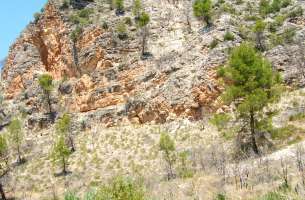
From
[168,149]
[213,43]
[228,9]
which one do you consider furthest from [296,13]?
[168,149]

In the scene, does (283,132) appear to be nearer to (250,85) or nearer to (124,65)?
(250,85)

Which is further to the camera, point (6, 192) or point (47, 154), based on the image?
point (47, 154)

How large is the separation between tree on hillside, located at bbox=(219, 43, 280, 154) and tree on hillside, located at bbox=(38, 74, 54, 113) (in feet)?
91.7

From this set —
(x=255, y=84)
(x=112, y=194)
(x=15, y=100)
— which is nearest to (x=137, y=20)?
(x=15, y=100)

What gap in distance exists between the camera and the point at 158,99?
168 ft

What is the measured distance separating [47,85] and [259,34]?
25656mm

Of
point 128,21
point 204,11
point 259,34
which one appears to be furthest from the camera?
point 128,21

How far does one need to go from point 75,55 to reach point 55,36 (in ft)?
19.4

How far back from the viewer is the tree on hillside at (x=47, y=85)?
59.9 m

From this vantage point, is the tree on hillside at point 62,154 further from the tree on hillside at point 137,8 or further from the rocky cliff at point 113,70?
the tree on hillside at point 137,8

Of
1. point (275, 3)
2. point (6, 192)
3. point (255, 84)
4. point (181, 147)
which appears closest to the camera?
point (255, 84)

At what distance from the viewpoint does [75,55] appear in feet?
202

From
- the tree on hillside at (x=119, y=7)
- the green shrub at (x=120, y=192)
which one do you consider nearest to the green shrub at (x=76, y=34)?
the tree on hillside at (x=119, y=7)

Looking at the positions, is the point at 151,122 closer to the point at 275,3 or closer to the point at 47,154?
the point at 47,154
